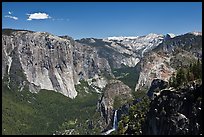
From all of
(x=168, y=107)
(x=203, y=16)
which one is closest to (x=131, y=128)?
(x=168, y=107)

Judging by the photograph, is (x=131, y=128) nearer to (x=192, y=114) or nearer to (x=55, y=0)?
(x=192, y=114)

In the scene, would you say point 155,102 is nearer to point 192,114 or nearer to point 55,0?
point 192,114

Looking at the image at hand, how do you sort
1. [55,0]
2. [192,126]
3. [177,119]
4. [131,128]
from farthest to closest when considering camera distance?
[131,128] < [177,119] < [192,126] < [55,0]

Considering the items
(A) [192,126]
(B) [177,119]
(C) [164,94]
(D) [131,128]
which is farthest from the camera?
(D) [131,128]

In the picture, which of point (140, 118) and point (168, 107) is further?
point (140, 118)

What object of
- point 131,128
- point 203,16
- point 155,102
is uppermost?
point 203,16

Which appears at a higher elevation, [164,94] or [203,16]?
[203,16]
